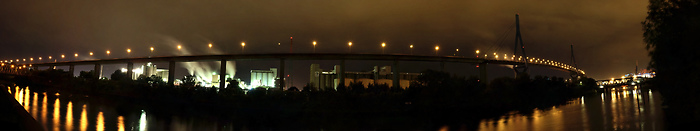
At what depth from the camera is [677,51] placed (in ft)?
48.8

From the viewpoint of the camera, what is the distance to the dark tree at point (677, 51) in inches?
548

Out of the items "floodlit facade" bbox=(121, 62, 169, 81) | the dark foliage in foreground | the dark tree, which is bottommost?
the dark foliage in foreground

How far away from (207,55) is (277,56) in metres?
18.3

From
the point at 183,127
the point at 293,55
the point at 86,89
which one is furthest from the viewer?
the point at 293,55

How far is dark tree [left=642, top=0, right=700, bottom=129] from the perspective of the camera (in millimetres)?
13922

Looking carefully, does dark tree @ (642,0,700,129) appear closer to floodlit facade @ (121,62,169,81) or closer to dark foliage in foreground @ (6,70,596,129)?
dark foliage in foreground @ (6,70,596,129)

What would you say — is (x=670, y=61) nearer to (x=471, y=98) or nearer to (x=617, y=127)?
(x=617, y=127)

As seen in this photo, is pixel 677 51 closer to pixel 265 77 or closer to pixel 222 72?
pixel 222 72

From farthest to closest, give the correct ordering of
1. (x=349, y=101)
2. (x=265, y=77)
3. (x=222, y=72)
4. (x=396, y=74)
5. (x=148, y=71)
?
(x=148, y=71) → (x=265, y=77) → (x=222, y=72) → (x=396, y=74) → (x=349, y=101)

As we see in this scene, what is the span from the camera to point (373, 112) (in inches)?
1377

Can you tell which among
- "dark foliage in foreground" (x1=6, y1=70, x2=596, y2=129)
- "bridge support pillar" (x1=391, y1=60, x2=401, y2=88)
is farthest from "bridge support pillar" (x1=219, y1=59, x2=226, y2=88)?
"bridge support pillar" (x1=391, y1=60, x2=401, y2=88)

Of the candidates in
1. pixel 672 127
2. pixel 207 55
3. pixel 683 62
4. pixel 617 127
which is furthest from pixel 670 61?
pixel 207 55

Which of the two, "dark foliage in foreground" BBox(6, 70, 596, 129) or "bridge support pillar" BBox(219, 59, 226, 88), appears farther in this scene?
"bridge support pillar" BBox(219, 59, 226, 88)

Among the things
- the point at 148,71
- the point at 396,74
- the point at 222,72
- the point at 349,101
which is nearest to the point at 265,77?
the point at 148,71
